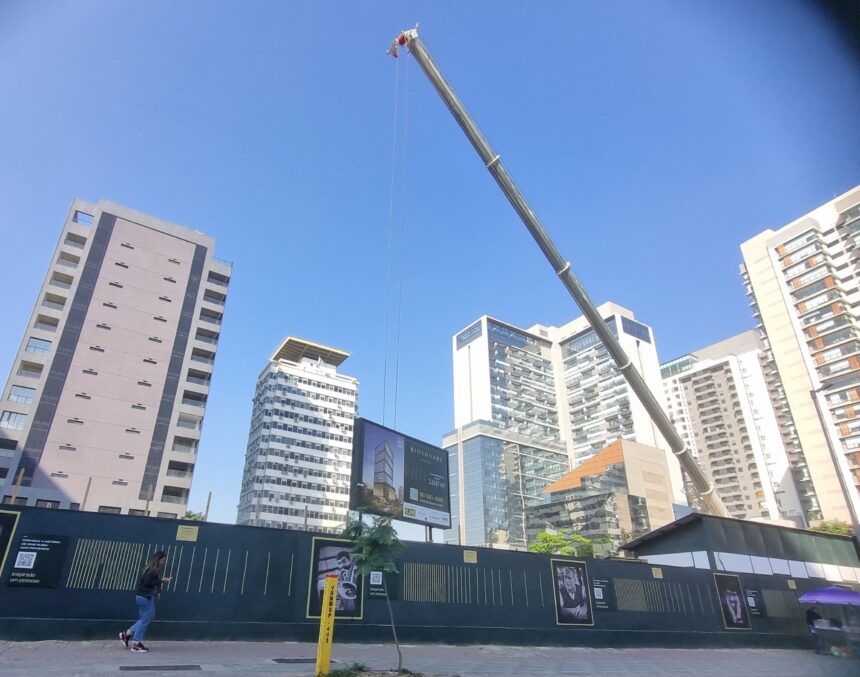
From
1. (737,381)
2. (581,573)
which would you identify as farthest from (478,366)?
(581,573)

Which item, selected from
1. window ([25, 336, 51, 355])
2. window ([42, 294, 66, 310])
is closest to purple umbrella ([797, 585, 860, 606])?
window ([25, 336, 51, 355])

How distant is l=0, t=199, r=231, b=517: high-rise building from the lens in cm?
4775

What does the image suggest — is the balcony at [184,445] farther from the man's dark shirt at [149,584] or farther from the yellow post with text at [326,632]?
the yellow post with text at [326,632]

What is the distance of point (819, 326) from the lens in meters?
71.2

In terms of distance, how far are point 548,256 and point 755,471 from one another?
4642 inches

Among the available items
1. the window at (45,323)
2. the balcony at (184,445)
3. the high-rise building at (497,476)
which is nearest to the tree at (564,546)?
the high-rise building at (497,476)

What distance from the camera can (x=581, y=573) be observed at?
14812mm

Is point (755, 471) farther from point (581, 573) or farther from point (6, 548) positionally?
point (6, 548)

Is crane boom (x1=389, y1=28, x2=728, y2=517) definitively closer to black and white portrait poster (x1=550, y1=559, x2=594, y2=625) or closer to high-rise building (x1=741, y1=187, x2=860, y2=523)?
black and white portrait poster (x1=550, y1=559, x2=594, y2=625)

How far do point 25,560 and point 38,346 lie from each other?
5315cm

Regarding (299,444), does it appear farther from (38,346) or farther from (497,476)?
(497,476)

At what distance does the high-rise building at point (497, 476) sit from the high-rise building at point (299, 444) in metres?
35.2

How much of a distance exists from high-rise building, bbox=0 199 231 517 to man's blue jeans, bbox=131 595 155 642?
40.7 meters

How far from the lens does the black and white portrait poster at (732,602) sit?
17.5 m
